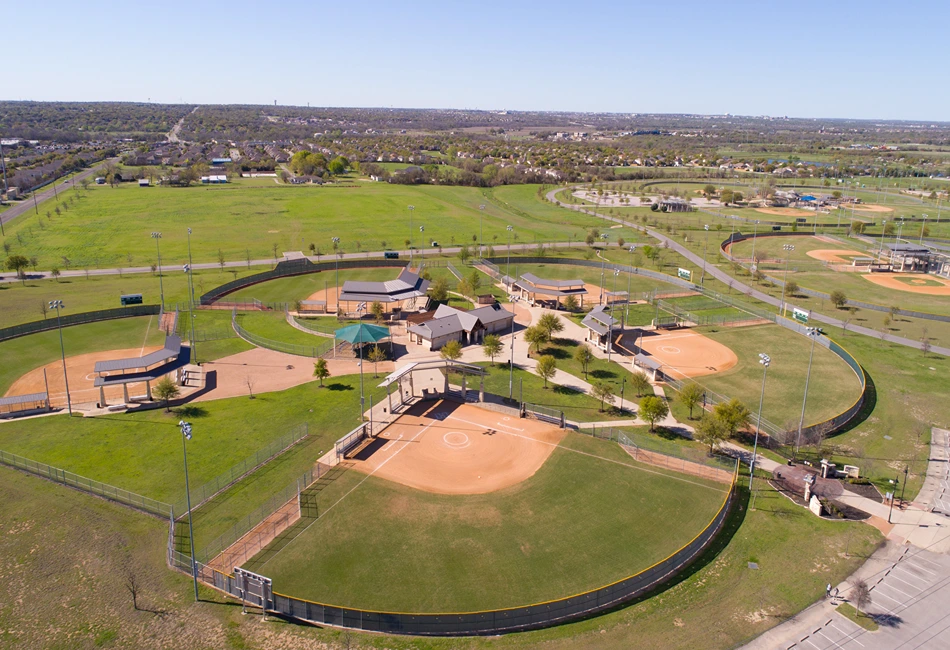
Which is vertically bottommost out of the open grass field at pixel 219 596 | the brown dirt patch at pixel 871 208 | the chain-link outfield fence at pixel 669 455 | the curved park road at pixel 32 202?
the open grass field at pixel 219 596

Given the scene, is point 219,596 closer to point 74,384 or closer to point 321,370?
point 321,370

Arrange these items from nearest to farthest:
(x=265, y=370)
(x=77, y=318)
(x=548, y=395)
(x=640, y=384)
Result: 1. (x=640, y=384)
2. (x=548, y=395)
3. (x=265, y=370)
4. (x=77, y=318)

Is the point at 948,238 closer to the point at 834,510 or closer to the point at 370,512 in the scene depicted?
the point at 834,510

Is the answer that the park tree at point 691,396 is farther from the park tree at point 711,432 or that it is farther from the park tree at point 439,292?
the park tree at point 439,292

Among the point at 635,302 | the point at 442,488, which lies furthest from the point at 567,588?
the point at 635,302

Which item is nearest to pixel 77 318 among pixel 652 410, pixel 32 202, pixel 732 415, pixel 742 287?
pixel 652 410

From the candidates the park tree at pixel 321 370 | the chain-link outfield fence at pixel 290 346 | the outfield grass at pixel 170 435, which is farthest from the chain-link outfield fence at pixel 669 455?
the chain-link outfield fence at pixel 290 346
